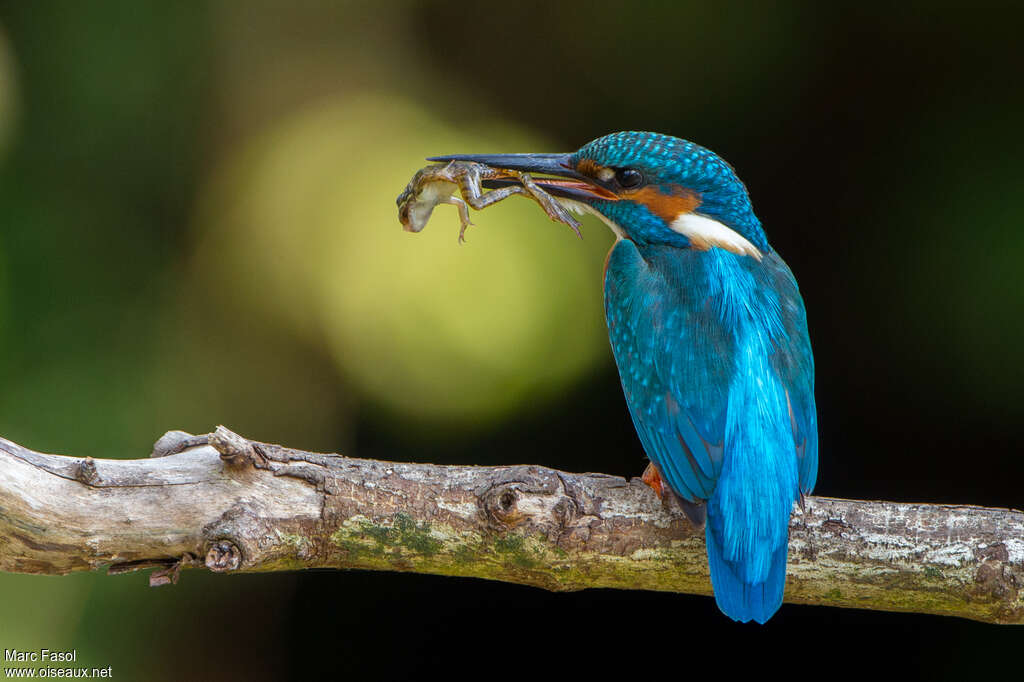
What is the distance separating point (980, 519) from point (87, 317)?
108 inches

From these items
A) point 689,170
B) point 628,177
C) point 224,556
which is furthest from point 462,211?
point 224,556

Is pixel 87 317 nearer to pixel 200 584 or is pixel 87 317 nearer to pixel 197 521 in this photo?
pixel 200 584

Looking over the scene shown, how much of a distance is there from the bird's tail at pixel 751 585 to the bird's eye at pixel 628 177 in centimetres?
97

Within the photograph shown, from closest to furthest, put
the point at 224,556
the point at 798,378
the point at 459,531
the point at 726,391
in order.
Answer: the point at 224,556 < the point at 459,531 < the point at 726,391 < the point at 798,378

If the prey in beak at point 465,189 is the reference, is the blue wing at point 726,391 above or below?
below

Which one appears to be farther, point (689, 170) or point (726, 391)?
point (689, 170)

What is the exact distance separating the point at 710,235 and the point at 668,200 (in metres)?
0.13

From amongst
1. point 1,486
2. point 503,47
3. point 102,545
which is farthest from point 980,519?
point 503,47

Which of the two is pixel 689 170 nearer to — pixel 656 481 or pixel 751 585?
pixel 656 481

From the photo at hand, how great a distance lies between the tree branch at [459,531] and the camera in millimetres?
1835

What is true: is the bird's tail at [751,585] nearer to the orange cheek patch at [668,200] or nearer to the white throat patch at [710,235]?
the white throat patch at [710,235]

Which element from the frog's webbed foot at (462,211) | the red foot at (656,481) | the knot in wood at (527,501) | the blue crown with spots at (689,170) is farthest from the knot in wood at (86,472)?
the blue crown with spots at (689,170)

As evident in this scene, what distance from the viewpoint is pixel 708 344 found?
2154 mm

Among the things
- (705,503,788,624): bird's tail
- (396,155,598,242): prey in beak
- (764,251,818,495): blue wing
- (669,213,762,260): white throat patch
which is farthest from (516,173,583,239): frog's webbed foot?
(705,503,788,624): bird's tail
